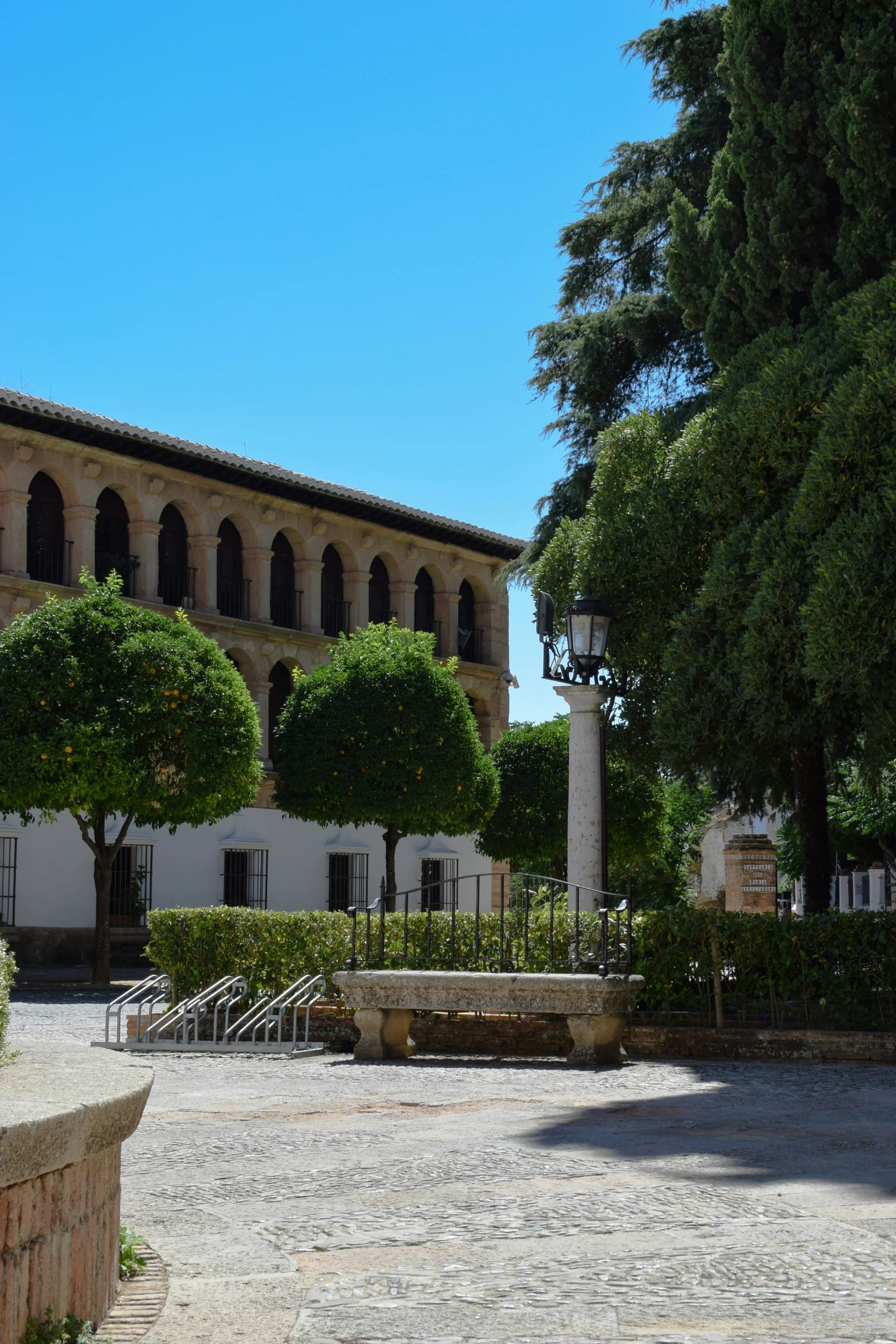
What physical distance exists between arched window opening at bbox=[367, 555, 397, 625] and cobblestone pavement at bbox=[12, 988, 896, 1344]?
30.7 m

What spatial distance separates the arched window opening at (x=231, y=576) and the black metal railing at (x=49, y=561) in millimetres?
4503

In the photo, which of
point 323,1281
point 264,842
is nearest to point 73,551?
point 264,842

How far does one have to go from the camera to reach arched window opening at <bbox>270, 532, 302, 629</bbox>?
37.5m

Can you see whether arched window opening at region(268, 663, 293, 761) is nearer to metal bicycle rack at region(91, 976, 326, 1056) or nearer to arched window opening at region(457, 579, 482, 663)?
arched window opening at region(457, 579, 482, 663)

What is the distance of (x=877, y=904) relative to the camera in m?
41.1

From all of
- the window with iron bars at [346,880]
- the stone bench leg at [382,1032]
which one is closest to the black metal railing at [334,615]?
the window with iron bars at [346,880]

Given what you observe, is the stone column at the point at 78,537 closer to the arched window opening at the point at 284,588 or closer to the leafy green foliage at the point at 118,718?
the arched window opening at the point at 284,588

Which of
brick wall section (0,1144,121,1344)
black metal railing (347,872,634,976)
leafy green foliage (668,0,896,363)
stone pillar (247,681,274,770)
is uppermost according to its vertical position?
leafy green foliage (668,0,896,363)

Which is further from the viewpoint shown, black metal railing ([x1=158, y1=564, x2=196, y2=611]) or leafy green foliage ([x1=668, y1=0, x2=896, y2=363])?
black metal railing ([x1=158, y1=564, x2=196, y2=611])

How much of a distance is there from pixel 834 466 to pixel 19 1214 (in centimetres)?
936

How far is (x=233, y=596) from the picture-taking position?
119ft

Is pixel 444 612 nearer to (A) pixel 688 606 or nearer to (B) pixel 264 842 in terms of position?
(B) pixel 264 842

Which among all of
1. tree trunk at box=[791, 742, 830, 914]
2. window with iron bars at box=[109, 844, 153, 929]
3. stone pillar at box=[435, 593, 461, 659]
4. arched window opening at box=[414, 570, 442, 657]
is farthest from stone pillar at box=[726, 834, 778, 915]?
arched window opening at box=[414, 570, 442, 657]

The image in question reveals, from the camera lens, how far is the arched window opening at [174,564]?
34719 millimetres
